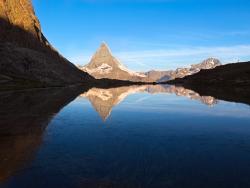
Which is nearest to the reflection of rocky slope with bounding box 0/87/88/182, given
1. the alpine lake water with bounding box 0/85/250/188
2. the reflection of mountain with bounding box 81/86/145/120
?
the alpine lake water with bounding box 0/85/250/188

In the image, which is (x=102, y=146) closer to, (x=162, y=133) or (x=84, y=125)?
(x=162, y=133)

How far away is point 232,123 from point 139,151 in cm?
2127

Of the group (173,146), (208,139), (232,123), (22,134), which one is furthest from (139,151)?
(232,123)

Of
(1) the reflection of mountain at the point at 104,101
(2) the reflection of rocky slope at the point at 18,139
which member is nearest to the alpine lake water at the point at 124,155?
(2) the reflection of rocky slope at the point at 18,139

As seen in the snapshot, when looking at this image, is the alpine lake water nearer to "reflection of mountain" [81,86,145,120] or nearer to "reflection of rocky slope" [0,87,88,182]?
"reflection of rocky slope" [0,87,88,182]

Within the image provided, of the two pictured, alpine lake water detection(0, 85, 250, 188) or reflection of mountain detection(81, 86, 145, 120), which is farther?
reflection of mountain detection(81, 86, 145, 120)

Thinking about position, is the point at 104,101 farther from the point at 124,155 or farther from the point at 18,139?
the point at 124,155

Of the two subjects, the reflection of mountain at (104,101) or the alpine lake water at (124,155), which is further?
the reflection of mountain at (104,101)

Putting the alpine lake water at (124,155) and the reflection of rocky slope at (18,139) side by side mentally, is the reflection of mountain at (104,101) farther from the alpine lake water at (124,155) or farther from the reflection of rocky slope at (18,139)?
the alpine lake water at (124,155)

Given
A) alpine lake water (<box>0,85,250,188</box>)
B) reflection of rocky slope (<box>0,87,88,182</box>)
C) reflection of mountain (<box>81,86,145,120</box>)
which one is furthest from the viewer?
reflection of mountain (<box>81,86,145,120</box>)

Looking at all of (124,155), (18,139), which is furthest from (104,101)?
(124,155)

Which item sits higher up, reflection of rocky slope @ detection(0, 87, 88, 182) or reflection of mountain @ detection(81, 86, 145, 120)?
reflection of rocky slope @ detection(0, 87, 88, 182)

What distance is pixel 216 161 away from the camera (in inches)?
944

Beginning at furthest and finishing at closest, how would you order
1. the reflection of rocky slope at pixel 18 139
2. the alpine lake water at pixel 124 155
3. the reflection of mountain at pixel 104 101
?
the reflection of mountain at pixel 104 101
the reflection of rocky slope at pixel 18 139
the alpine lake water at pixel 124 155
